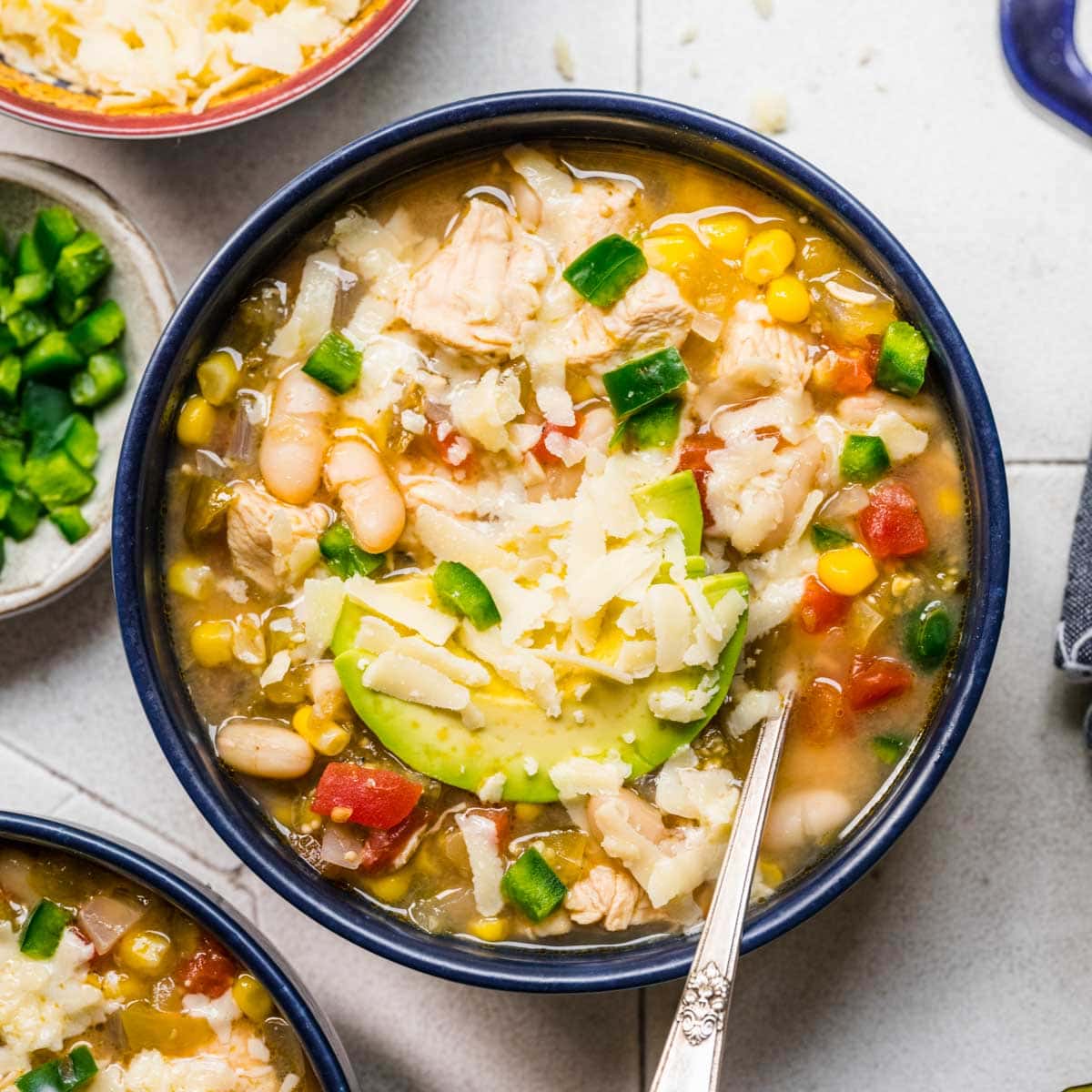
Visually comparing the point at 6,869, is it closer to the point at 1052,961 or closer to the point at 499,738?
the point at 499,738

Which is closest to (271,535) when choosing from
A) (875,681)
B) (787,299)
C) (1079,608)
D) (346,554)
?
(346,554)

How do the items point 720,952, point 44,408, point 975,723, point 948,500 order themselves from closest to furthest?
point 720,952
point 948,500
point 975,723
point 44,408

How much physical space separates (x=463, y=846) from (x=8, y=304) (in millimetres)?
1557

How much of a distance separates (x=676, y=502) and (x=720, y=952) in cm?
77

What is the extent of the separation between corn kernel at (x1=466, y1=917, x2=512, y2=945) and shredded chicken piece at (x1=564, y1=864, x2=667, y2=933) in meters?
0.13

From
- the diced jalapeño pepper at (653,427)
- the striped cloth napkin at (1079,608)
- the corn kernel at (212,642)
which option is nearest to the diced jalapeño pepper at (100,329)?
the corn kernel at (212,642)

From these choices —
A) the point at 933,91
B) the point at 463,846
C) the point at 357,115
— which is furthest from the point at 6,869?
the point at 933,91

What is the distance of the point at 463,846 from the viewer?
252 cm

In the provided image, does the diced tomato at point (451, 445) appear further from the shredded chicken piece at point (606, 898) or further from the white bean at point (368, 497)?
the shredded chicken piece at point (606, 898)

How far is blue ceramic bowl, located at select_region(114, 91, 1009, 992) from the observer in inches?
91.9

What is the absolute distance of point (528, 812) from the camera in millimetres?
2488

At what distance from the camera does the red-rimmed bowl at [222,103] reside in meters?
2.55

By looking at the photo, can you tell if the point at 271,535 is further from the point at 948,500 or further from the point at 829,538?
the point at 948,500

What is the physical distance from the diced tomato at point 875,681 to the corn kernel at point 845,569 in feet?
0.49
